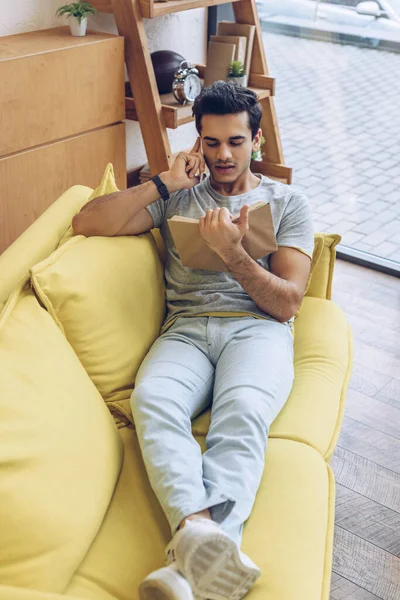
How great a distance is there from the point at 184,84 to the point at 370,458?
1.65 m

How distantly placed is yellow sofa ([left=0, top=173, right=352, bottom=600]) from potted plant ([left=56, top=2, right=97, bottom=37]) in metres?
0.96

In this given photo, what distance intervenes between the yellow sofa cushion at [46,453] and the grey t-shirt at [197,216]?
1.53 ft

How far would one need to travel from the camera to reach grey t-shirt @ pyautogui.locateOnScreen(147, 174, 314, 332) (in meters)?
1.92

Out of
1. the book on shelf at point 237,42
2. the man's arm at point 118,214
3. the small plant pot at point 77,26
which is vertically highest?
the small plant pot at point 77,26

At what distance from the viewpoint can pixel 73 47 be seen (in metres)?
2.50

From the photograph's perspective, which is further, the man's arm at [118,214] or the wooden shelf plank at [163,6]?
the wooden shelf plank at [163,6]

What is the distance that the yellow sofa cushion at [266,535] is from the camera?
129cm

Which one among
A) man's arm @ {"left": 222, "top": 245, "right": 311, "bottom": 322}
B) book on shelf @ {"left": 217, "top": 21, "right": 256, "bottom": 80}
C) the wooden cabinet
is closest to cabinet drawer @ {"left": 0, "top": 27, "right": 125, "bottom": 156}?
the wooden cabinet

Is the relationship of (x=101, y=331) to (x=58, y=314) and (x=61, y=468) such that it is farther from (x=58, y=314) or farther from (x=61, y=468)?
(x=61, y=468)

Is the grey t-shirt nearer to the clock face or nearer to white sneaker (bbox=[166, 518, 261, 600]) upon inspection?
white sneaker (bbox=[166, 518, 261, 600])

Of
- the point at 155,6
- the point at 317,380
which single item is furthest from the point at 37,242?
the point at 155,6

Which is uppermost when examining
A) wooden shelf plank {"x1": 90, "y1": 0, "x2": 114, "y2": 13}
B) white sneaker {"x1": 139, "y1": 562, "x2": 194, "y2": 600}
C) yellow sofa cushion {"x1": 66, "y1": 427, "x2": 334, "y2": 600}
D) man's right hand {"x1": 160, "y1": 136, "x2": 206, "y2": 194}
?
wooden shelf plank {"x1": 90, "y1": 0, "x2": 114, "y2": 13}

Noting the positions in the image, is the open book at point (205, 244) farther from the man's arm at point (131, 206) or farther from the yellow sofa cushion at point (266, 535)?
the yellow sofa cushion at point (266, 535)

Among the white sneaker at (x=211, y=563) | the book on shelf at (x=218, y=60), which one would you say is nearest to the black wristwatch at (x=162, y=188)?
A: the white sneaker at (x=211, y=563)
